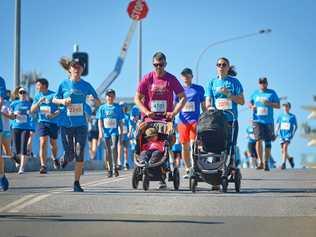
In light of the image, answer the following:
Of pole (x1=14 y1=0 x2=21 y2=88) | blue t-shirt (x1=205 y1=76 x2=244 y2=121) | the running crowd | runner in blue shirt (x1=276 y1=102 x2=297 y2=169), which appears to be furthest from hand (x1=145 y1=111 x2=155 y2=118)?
pole (x1=14 y1=0 x2=21 y2=88)

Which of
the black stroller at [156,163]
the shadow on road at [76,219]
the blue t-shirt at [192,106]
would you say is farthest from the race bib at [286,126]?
the shadow on road at [76,219]

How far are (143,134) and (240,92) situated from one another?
1.78 meters

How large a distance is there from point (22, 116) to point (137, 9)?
24.0 m

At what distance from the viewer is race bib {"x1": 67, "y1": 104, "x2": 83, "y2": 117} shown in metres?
13.9

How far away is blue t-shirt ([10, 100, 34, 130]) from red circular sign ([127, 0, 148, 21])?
21768 millimetres

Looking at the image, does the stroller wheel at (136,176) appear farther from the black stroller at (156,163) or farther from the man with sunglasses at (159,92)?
the man with sunglasses at (159,92)

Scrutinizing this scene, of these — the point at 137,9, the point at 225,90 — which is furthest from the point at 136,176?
the point at 137,9

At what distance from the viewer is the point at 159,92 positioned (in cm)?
1383

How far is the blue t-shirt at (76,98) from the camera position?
13.9 meters

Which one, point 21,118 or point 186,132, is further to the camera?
point 21,118

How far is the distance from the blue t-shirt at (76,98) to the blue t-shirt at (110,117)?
5343mm

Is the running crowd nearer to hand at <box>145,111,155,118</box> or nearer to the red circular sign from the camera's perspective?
hand at <box>145,111,155,118</box>

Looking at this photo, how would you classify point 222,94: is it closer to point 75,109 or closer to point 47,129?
point 75,109

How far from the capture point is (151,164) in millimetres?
13336
